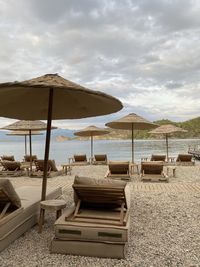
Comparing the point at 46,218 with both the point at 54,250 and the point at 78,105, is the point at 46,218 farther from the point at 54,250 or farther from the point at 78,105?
the point at 78,105

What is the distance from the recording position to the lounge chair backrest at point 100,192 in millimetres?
4332

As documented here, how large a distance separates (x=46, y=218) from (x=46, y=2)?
16.6 feet

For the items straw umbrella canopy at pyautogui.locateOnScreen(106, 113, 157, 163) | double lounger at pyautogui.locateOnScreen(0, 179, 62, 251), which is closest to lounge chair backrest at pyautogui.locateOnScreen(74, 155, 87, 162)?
straw umbrella canopy at pyautogui.locateOnScreen(106, 113, 157, 163)

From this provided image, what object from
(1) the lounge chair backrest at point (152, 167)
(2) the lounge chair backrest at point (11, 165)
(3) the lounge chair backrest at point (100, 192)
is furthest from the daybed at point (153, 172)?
(3) the lounge chair backrest at point (100, 192)

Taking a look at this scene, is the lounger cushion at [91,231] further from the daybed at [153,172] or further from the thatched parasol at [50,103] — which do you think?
the daybed at [153,172]

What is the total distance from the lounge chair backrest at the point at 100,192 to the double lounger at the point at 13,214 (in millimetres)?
895

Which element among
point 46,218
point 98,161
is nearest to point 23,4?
point 46,218

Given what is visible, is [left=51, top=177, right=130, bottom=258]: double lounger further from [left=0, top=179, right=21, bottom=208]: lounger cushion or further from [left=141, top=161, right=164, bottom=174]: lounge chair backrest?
[left=141, top=161, right=164, bottom=174]: lounge chair backrest

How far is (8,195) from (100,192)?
1.35 m

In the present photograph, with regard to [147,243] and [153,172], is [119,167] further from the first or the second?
[147,243]

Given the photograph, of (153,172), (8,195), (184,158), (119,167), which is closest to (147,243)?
(8,195)

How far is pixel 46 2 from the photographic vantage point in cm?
721

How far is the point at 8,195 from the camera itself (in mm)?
4336

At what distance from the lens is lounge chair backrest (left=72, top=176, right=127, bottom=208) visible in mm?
4332
